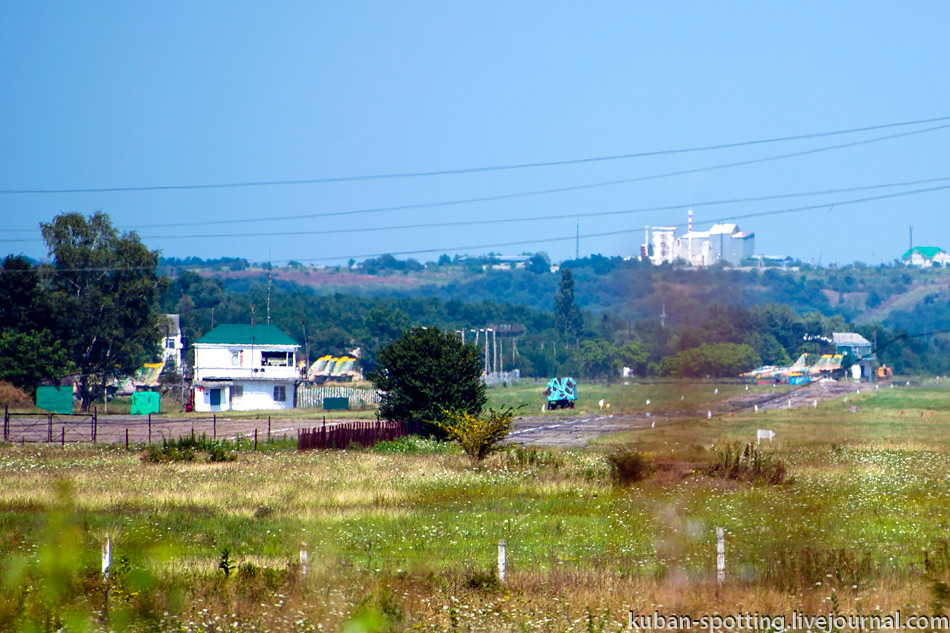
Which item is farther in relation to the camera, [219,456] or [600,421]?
[600,421]

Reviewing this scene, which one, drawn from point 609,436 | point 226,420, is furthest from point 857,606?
point 226,420

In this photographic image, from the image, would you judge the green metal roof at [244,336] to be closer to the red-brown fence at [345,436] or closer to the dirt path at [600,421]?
the dirt path at [600,421]

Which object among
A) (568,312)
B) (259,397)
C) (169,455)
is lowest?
(169,455)

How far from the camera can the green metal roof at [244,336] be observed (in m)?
91.5

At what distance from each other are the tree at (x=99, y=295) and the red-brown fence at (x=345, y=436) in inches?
2042

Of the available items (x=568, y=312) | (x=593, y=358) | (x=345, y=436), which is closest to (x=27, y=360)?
(x=345, y=436)

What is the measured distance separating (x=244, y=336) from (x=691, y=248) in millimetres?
71115

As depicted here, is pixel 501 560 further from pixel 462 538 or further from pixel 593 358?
pixel 593 358

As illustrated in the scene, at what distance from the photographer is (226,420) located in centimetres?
6881

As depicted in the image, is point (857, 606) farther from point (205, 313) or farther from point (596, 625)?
point (205, 313)

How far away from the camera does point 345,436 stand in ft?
140

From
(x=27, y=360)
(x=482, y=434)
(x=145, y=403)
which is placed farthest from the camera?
(x=145, y=403)

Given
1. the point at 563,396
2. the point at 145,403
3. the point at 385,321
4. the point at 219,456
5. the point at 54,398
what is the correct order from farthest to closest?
1. the point at 385,321
2. the point at 563,396
3. the point at 145,403
4. the point at 54,398
5. the point at 219,456

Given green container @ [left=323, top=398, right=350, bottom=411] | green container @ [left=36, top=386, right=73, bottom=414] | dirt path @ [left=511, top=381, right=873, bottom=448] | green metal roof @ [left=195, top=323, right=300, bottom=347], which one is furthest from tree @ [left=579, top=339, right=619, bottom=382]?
green container @ [left=36, top=386, right=73, bottom=414]
